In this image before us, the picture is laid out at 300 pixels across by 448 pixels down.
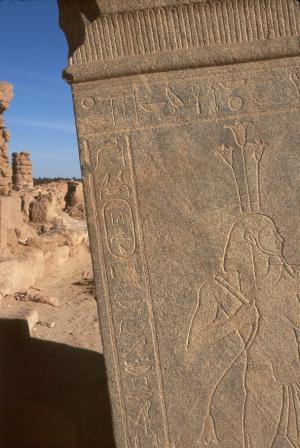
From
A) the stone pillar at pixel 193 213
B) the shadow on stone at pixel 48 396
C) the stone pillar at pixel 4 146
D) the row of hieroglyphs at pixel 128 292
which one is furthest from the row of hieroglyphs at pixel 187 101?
the stone pillar at pixel 4 146

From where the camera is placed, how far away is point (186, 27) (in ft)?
7.06

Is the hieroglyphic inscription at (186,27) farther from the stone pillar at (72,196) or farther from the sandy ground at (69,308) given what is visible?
the stone pillar at (72,196)

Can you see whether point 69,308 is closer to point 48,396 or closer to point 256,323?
point 48,396

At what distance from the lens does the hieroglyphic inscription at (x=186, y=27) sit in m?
2.12

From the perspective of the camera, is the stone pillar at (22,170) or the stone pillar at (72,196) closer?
the stone pillar at (72,196)

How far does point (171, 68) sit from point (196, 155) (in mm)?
451

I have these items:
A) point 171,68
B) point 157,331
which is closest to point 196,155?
point 171,68

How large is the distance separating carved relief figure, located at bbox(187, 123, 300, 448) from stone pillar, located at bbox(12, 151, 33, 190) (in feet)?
53.0

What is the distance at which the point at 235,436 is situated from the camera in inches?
87.4

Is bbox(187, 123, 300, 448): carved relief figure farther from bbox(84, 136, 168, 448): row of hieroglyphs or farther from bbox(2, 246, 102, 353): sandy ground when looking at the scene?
bbox(2, 246, 102, 353): sandy ground

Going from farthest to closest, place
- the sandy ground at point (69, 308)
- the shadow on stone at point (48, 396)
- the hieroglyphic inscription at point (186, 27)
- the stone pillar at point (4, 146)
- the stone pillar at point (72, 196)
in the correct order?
the stone pillar at point (72, 196) → the stone pillar at point (4, 146) → the sandy ground at point (69, 308) → the shadow on stone at point (48, 396) → the hieroglyphic inscription at point (186, 27)

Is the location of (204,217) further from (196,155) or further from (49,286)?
(49,286)

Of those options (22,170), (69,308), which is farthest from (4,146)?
(69,308)

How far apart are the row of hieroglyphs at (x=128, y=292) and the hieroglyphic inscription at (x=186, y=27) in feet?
1.49
